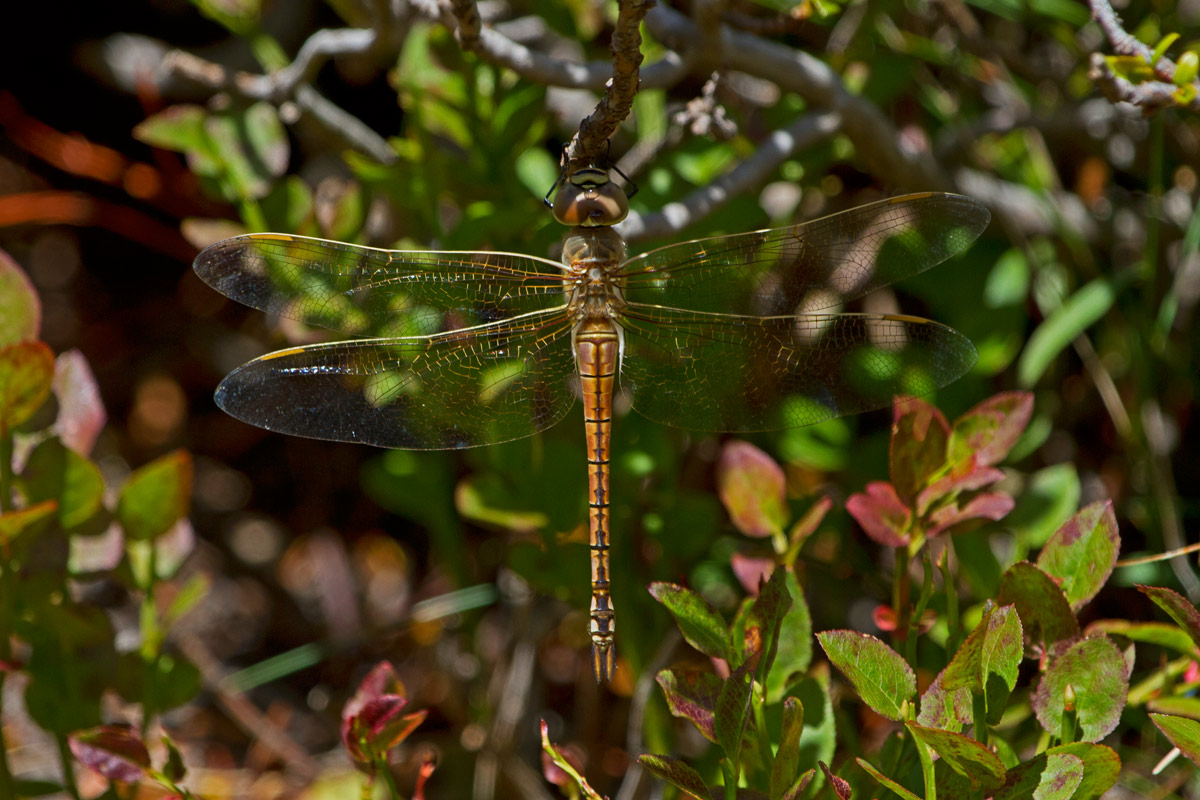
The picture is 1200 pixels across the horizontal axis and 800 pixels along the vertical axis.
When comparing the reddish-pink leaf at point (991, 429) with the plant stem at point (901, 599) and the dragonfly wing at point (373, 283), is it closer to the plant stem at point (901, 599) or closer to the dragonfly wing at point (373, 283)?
the plant stem at point (901, 599)

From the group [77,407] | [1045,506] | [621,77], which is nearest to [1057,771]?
[1045,506]

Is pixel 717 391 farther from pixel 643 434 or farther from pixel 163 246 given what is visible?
pixel 163 246

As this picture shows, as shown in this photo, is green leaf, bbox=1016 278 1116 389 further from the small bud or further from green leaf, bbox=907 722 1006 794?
green leaf, bbox=907 722 1006 794

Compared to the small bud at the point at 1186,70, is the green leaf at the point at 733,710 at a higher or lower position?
lower

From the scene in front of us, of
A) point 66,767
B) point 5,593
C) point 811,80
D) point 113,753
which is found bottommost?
point 66,767

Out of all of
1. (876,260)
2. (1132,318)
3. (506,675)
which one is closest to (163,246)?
(506,675)

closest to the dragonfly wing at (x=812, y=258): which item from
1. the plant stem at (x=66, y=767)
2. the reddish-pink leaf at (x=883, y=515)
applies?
the reddish-pink leaf at (x=883, y=515)

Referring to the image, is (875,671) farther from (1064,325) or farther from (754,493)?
(1064,325)

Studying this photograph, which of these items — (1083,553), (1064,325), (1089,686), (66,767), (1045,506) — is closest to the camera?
(1089,686)
